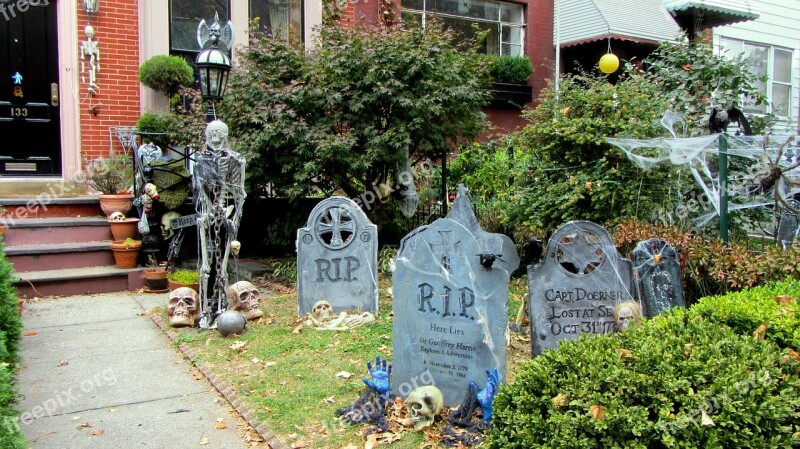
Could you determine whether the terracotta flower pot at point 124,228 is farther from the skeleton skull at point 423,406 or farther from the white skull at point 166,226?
the skeleton skull at point 423,406

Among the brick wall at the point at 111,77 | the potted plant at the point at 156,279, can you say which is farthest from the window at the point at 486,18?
the potted plant at the point at 156,279

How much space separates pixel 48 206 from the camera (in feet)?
29.4

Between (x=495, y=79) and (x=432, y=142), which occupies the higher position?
(x=495, y=79)

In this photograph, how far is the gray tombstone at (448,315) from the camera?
434 centimetres

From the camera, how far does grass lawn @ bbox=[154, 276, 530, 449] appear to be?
13.6 ft

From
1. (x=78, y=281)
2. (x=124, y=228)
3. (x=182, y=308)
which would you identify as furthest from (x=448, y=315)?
(x=124, y=228)

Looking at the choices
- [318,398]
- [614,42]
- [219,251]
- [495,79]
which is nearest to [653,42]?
[614,42]

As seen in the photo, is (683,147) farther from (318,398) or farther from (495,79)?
(495,79)

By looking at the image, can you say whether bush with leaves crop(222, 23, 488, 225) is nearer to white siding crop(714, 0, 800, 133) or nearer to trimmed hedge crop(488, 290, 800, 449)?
trimmed hedge crop(488, 290, 800, 449)

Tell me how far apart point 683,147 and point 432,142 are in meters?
3.47

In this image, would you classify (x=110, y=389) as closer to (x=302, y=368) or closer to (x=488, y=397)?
(x=302, y=368)

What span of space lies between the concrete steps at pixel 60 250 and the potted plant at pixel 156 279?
0.22m

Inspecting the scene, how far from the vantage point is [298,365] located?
5.45 m

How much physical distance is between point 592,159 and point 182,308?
Result: 17.1 feet
